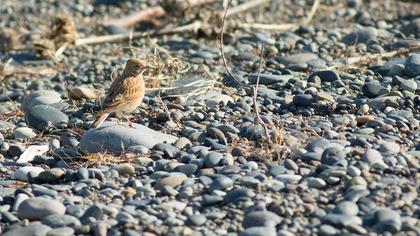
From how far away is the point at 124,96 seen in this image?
28.5ft

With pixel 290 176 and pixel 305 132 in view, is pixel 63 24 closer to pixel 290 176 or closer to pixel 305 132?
pixel 305 132

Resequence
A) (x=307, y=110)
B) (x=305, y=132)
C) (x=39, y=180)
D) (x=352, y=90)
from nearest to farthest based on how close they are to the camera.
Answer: (x=39, y=180), (x=305, y=132), (x=307, y=110), (x=352, y=90)

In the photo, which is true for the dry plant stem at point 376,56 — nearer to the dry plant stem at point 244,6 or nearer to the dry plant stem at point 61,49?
the dry plant stem at point 244,6

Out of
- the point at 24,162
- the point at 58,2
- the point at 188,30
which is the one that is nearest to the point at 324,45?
the point at 188,30

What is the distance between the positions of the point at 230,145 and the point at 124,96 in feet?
4.69

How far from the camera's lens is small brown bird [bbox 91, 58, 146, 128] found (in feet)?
28.2

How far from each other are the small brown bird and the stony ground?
0.57ft

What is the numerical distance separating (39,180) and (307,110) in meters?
2.59

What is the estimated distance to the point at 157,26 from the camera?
45.9 feet

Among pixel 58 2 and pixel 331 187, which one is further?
pixel 58 2

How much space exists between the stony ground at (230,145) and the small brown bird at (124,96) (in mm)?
174

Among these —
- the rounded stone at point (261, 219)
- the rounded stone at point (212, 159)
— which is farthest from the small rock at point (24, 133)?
the rounded stone at point (261, 219)

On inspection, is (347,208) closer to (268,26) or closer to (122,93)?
(122,93)

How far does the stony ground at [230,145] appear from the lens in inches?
243
